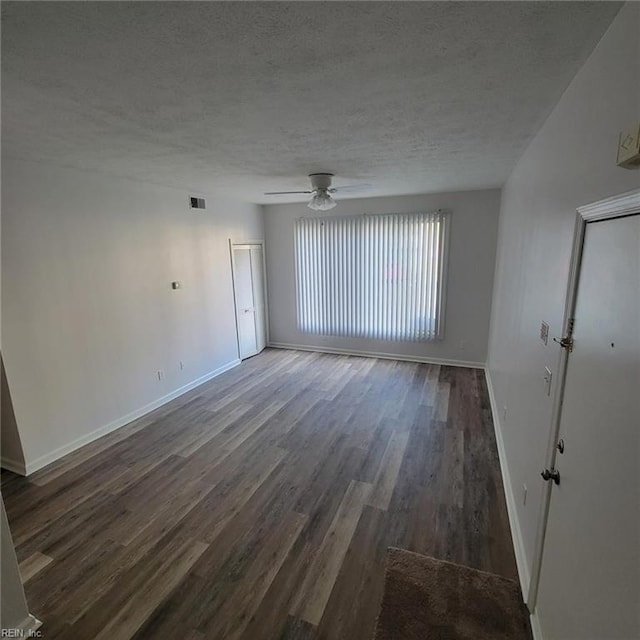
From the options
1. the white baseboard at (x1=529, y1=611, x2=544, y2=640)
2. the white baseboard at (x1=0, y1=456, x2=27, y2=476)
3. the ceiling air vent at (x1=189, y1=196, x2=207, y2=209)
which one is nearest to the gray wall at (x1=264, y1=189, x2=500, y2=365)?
the ceiling air vent at (x1=189, y1=196, x2=207, y2=209)

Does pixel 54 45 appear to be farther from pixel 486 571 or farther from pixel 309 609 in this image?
pixel 486 571

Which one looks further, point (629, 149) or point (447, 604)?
point (447, 604)

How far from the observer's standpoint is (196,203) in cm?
462

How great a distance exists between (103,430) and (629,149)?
4.50 meters

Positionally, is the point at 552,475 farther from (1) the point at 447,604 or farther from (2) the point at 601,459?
(1) the point at 447,604

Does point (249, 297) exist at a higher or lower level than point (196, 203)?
lower

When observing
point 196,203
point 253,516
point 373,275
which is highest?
point 196,203

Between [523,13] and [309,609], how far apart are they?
9.11 feet

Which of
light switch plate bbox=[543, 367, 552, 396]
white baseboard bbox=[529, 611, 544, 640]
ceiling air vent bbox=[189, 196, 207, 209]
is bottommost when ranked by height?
white baseboard bbox=[529, 611, 544, 640]

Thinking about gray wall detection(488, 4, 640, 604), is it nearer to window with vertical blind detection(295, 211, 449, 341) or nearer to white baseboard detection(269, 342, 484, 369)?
window with vertical blind detection(295, 211, 449, 341)

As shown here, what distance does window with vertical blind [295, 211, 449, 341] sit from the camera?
5199mm

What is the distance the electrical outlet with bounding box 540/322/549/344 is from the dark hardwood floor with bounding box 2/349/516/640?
1.38m

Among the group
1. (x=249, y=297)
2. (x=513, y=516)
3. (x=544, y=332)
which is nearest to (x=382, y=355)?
(x=249, y=297)

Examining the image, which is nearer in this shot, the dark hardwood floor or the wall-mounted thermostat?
the wall-mounted thermostat
